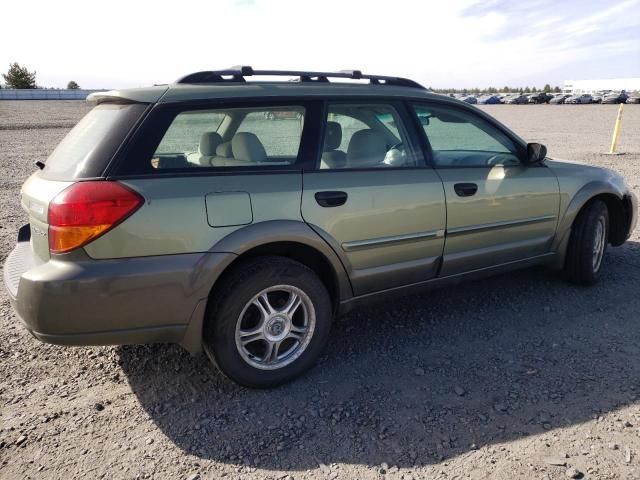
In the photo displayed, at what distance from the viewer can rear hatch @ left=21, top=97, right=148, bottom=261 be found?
2.60m

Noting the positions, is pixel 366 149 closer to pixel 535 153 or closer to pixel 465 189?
pixel 465 189

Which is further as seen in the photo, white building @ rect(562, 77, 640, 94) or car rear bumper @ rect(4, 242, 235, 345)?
white building @ rect(562, 77, 640, 94)

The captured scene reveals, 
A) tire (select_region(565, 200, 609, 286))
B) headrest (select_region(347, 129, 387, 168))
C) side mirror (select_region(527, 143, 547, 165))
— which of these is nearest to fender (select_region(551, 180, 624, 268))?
tire (select_region(565, 200, 609, 286))

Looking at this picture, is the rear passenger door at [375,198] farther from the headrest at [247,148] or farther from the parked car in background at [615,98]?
the parked car in background at [615,98]

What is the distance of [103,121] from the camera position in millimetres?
2859

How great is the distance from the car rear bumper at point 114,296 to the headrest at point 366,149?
3.62ft

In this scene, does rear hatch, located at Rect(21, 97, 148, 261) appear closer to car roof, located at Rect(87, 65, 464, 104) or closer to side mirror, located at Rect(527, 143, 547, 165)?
car roof, located at Rect(87, 65, 464, 104)

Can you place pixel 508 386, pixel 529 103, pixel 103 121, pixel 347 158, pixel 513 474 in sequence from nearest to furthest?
pixel 513 474
pixel 103 121
pixel 508 386
pixel 347 158
pixel 529 103

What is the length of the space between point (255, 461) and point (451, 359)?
1.49 metres

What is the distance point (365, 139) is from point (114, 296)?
6.02 ft

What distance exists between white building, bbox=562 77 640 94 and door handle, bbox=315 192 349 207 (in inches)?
4241

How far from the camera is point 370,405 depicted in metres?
2.91

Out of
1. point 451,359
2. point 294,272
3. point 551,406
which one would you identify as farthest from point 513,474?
point 294,272

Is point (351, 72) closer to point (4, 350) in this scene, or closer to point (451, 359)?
point (451, 359)
